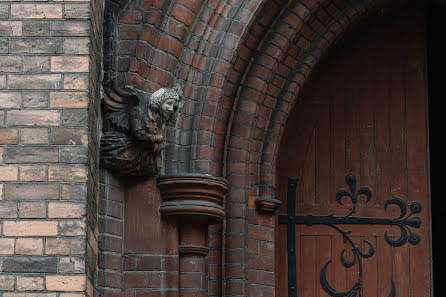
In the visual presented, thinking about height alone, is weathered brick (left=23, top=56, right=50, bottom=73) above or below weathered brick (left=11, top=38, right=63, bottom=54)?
below

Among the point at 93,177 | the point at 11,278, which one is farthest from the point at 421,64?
the point at 11,278

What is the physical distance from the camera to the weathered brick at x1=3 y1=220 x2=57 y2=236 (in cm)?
468

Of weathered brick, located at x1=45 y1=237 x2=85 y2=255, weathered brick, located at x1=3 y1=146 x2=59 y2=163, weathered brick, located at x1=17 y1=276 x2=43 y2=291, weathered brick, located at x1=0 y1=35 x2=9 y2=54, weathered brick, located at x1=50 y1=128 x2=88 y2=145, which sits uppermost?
weathered brick, located at x1=0 y1=35 x2=9 y2=54

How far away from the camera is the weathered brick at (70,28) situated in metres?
4.91

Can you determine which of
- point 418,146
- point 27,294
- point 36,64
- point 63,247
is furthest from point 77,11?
point 418,146

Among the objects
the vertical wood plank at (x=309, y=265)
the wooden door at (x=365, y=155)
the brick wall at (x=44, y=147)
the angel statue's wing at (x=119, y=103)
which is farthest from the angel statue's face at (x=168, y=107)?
the vertical wood plank at (x=309, y=265)

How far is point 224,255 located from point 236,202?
300mm

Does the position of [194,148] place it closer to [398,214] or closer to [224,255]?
[224,255]

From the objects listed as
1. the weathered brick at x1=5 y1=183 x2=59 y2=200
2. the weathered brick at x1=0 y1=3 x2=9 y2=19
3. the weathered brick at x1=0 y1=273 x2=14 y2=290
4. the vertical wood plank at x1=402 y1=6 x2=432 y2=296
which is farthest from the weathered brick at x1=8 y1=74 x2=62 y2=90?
the vertical wood plank at x1=402 y1=6 x2=432 y2=296

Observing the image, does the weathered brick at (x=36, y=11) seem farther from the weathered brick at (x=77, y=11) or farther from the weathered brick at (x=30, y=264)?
the weathered brick at (x=30, y=264)

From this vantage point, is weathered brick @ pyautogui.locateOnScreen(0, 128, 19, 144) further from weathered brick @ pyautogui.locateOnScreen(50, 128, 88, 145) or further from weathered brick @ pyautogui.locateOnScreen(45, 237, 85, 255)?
weathered brick @ pyautogui.locateOnScreen(45, 237, 85, 255)

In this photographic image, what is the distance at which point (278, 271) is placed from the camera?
6543 millimetres

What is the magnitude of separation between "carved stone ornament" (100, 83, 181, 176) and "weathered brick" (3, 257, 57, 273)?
838mm

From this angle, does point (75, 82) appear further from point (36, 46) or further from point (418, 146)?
point (418, 146)
